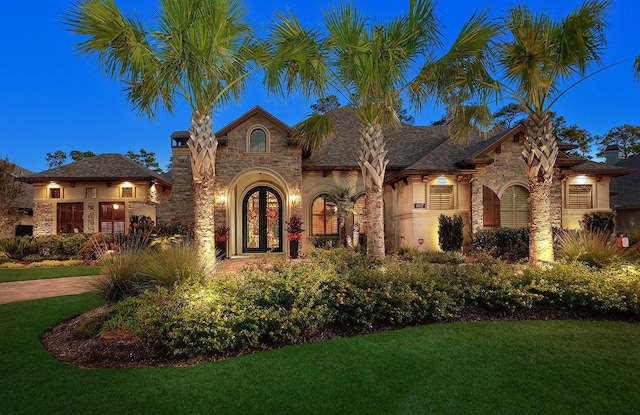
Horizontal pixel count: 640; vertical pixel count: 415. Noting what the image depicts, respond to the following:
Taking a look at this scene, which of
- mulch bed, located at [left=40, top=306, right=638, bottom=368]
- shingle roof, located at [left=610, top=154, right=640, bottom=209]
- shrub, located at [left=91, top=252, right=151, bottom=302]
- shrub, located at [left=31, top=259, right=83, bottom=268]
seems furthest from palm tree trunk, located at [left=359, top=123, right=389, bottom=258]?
shingle roof, located at [left=610, top=154, right=640, bottom=209]

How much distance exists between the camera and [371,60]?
7.70 metres

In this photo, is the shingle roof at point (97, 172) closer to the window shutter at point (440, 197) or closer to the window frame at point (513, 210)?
the window shutter at point (440, 197)

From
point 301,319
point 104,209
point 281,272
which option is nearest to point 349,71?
point 281,272

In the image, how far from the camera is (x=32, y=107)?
5838 cm

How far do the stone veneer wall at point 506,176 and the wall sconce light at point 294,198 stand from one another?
23.7ft

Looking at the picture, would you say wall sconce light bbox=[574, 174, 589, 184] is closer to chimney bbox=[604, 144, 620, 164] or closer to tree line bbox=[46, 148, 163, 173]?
chimney bbox=[604, 144, 620, 164]

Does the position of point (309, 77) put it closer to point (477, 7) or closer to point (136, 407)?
point (477, 7)

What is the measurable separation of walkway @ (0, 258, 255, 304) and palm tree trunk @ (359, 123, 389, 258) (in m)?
3.30

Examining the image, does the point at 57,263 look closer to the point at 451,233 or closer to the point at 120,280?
the point at 120,280

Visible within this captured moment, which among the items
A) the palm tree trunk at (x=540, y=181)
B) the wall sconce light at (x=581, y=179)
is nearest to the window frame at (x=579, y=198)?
the wall sconce light at (x=581, y=179)

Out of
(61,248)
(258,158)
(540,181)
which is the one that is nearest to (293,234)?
(258,158)

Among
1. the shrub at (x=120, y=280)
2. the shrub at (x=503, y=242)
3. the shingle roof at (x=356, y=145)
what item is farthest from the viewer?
the shingle roof at (x=356, y=145)

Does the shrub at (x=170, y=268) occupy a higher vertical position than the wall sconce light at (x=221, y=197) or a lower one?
lower

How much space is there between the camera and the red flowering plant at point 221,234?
1339 centimetres
